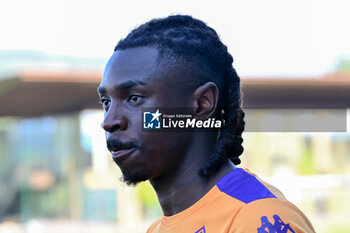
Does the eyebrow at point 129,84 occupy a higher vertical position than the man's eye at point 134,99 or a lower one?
higher

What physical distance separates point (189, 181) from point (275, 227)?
44cm

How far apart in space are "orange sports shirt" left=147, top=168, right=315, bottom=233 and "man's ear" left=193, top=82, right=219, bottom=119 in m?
0.25

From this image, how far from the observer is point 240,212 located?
6.11 feet

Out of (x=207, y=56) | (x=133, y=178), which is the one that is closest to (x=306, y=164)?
(x=207, y=56)

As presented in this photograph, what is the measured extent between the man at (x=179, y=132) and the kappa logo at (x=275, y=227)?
0.14 metres

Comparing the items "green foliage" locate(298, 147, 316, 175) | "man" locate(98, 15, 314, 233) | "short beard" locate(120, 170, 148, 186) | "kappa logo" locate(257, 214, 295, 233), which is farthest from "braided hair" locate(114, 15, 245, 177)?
"green foliage" locate(298, 147, 316, 175)

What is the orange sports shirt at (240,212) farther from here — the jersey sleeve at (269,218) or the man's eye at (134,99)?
the man's eye at (134,99)

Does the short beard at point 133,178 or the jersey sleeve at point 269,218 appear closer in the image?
the jersey sleeve at point 269,218

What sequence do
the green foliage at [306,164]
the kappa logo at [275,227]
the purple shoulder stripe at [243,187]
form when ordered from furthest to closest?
1. the green foliage at [306,164]
2. the purple shoulder stripe at [243,187]
3. the kappa logo at [275,227]

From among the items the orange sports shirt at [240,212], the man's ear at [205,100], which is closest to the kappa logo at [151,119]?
the man's ear at [205,100]

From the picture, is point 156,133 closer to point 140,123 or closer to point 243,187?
point 140,123

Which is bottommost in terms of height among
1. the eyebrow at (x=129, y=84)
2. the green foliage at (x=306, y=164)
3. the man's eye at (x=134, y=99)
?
the green foliage at (x=306, y=164)

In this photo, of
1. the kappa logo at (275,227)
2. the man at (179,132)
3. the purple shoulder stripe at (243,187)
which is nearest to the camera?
the kappa logo at (275,227)

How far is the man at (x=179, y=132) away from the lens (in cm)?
202
